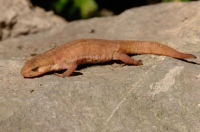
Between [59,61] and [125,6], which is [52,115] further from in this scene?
[125,6]

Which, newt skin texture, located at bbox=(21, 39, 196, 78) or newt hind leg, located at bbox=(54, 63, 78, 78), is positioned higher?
newt skin texture, located at bbox=(21, 39, 196, 78)

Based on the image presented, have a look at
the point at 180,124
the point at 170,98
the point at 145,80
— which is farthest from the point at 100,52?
the point at 180,124

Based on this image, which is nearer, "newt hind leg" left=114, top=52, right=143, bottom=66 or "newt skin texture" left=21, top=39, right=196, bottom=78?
"newt skin texture" left=21, top=39, right=196, bottom=78

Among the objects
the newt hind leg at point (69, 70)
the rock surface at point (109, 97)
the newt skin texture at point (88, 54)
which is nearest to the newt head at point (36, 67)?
the newt skin texture at point (88, 54)

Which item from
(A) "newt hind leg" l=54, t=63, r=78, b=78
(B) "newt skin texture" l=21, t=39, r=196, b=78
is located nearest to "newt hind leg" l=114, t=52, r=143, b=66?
(B) "newt skin texture" l=21, t=39, r=196, b=78

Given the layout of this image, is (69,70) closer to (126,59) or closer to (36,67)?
(36,67)

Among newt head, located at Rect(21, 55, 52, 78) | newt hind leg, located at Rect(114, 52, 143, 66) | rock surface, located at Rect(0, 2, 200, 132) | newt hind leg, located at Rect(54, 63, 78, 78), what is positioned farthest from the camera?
newt hind leg, located at Rect(114, 52, 143, 66)

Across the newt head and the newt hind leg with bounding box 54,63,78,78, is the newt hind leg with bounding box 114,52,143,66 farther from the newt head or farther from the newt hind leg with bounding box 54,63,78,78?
the newt head

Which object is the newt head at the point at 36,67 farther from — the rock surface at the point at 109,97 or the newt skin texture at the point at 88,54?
the rock surface at the point at 109,97
